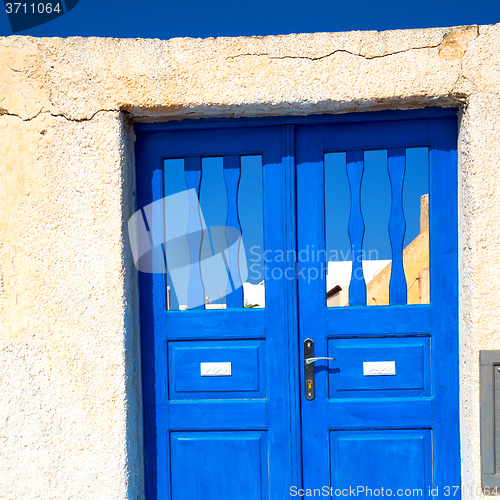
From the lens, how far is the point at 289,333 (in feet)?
7.24

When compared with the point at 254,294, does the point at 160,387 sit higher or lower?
lower

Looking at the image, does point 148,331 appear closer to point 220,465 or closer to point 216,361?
point 216,361

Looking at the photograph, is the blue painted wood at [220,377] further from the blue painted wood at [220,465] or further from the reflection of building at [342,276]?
the reflection of building at [342,276]

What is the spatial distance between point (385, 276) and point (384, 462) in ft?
3.21

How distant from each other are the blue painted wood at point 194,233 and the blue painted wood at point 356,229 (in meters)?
0.80

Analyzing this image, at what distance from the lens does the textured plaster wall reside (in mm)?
2055

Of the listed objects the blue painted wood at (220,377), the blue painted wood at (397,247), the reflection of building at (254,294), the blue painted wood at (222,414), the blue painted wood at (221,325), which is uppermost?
the blue painted wood at (397,247)

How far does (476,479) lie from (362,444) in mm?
545

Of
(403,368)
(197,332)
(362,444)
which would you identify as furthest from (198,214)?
(362,444)

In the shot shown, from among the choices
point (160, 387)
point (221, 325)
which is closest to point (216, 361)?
point (221, 325)

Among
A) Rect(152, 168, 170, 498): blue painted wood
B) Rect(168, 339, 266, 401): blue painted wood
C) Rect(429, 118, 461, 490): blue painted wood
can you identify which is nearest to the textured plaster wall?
Rect(429, 118, 461, 490): blue painted wood

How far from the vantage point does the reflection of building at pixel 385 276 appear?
7.28 ft

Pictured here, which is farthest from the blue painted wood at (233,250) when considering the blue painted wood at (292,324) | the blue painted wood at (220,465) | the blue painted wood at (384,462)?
the blue painted wood at (384,462)

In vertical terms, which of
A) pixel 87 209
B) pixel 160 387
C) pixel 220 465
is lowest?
pixel 220 465
